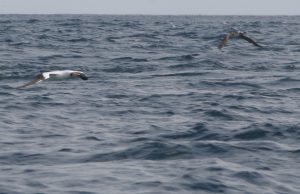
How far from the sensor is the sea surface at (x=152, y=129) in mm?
14055

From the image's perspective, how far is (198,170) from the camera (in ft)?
48.7

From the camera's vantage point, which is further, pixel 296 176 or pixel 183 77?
pixel 183 77

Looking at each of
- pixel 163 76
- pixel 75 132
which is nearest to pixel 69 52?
pixel 163 76

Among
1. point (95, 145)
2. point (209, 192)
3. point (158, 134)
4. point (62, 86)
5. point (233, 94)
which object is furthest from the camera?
point (62, 86)

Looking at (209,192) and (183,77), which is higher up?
(183,77)

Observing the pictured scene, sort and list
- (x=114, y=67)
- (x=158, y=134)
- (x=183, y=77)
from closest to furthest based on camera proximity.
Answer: (x=158, y=134) < (x=183, y=77) < (x=114, y=67)

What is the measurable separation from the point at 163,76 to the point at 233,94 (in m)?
6.24

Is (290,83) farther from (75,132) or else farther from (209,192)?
(209,192)

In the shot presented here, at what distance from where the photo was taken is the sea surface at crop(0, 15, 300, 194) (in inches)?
553

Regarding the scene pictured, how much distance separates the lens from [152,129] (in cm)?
1916

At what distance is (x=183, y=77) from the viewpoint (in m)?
A: 31.8

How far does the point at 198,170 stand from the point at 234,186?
Result: 1252 millimetres

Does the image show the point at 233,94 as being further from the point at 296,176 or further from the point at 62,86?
the point at 296,176

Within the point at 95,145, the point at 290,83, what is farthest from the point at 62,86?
the point at 95,145
